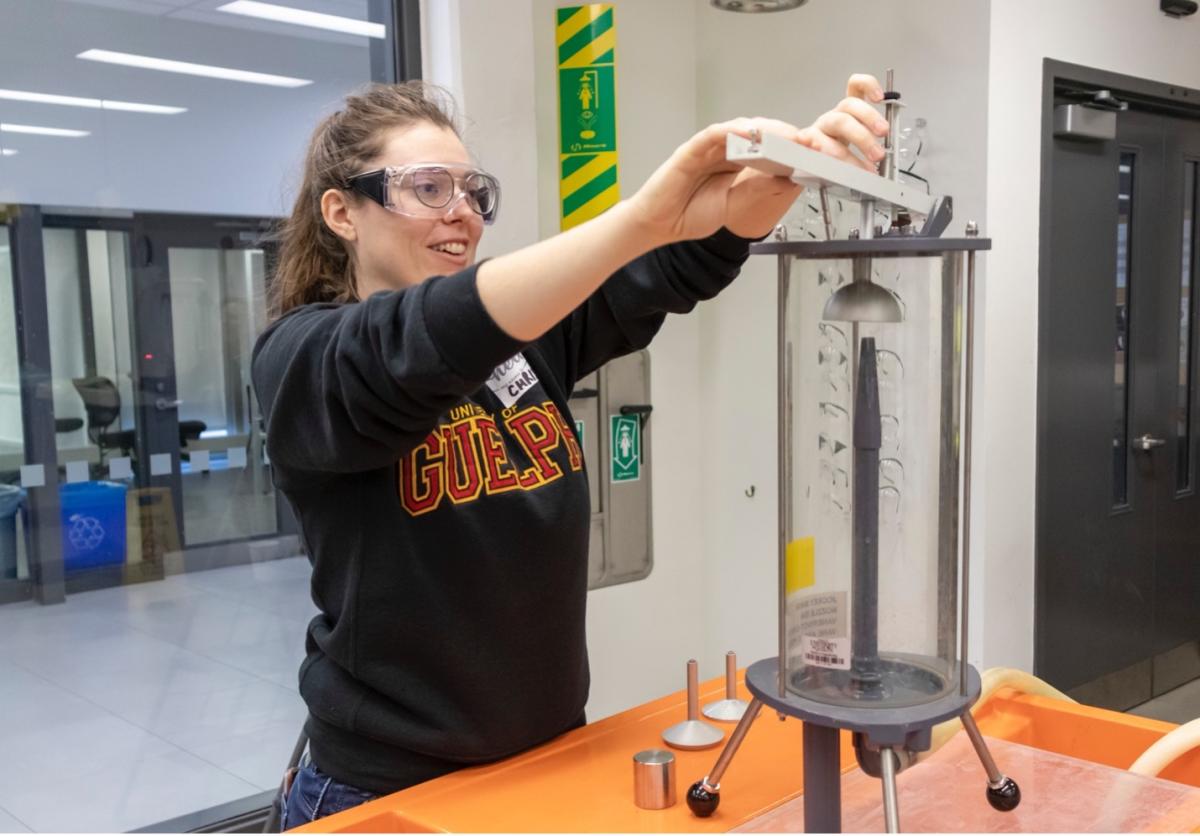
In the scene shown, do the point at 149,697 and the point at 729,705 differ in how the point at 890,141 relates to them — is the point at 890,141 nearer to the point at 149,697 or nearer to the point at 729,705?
the point at 729,705

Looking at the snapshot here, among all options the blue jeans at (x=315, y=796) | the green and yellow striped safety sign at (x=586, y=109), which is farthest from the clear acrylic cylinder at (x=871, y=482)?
the green and yellow striped safety sign at (x=586, y=109)

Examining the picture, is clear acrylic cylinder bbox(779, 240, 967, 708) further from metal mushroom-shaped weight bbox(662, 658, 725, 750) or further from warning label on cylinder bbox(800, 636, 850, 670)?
metal mushroom-shaped weight bbox(662, 658, 725, 750)

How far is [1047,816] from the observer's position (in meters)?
1.12

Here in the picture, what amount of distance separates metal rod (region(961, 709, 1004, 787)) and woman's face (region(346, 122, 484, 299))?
2.55 feet

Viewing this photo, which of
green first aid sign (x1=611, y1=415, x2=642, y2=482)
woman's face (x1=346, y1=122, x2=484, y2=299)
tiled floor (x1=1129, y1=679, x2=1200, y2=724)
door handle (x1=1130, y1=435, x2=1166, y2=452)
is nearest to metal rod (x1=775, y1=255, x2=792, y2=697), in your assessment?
woman's face (x1=346, y1=122, x2=484, y2=299)

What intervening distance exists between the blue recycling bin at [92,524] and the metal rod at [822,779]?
2315 mm

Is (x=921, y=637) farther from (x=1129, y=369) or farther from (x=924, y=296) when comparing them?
(x=1129, y=369)

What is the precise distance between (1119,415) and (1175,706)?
112 cm

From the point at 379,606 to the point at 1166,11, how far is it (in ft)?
12.0

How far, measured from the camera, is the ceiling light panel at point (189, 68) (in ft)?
8.75

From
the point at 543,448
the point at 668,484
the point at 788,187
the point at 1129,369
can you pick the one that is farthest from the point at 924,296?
the point at 1129,369

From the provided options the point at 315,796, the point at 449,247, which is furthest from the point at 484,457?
the point at 315,796

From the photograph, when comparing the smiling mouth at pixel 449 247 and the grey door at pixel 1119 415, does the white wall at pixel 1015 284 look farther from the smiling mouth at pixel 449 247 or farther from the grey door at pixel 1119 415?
the smiling mouth at pixel 449 247

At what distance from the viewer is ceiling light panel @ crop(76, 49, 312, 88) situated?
2.67 metres
